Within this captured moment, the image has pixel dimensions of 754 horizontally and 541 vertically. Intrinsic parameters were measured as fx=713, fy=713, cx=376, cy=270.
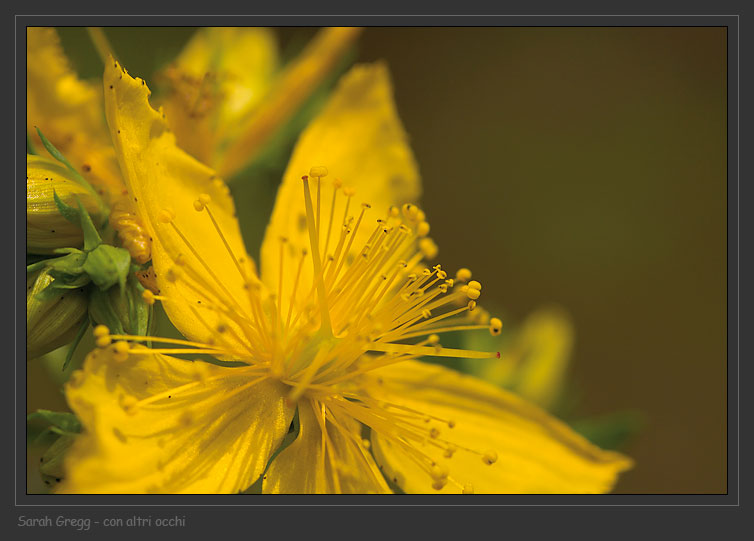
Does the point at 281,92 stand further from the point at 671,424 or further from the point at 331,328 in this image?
the point at 671,424

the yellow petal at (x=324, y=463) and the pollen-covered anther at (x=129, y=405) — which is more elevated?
the pollen-covered anther at (x=129, y=405)

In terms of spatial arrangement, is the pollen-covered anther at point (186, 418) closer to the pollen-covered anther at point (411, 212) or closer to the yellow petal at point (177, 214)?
the yellow petal at point (177, 214)

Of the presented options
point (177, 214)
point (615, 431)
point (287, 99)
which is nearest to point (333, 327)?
point (177, 214)

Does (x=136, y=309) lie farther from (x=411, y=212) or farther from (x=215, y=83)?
(x=215, y=83)

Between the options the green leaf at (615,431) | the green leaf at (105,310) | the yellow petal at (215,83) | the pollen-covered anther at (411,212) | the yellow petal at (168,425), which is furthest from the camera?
the green leaf at (615,431)

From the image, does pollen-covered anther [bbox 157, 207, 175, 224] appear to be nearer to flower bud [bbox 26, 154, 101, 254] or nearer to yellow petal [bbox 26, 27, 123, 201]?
flower bud [bbox 26, 154, 101, 254]

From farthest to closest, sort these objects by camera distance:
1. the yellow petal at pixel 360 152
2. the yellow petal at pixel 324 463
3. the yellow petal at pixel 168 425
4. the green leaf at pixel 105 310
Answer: the yellow petal at pixel 360 152, the yellow petal at pixel 324 463, the green leaf at pixel 105 310, the yellow petal at pixel 168 425

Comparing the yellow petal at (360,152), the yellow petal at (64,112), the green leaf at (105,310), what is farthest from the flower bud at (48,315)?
the yellow petal at (360,152)

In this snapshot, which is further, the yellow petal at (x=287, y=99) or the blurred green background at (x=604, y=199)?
the blurred green background at (x=604, y=199)

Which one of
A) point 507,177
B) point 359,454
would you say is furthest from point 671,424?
point 359,454
